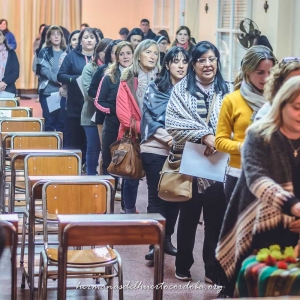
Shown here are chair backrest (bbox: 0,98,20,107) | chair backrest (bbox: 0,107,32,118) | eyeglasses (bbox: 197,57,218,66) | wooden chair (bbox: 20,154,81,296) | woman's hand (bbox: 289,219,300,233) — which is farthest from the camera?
chair backrest (bbox: 0,98,20,107)

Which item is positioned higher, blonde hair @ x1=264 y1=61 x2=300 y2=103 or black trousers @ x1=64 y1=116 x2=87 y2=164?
blonde hair @ x1=264 y1=61 x2=300 y2=103

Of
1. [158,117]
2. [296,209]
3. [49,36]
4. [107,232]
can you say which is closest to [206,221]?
[158,117]

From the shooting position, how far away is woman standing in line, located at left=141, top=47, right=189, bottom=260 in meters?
5.69

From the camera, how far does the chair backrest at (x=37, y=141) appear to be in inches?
260

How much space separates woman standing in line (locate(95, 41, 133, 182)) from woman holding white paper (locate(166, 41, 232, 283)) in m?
2.05

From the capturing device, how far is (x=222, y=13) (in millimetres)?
10289

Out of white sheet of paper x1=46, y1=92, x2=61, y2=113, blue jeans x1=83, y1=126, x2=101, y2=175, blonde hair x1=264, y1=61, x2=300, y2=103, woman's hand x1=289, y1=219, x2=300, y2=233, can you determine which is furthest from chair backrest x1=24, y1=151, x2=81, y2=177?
white sheet of paper x1=46, y1=92, x2=61, y2=113

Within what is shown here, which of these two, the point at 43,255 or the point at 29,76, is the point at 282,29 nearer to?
the point at 43,255

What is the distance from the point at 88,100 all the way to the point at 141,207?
1.29 m

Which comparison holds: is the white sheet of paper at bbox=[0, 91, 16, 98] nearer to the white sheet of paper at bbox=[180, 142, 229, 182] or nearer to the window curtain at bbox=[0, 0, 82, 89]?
the white sheet of paper at bbox=[180, 142, 229, 182]

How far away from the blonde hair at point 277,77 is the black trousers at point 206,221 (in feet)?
4.61

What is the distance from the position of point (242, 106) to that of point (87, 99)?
3.99 m

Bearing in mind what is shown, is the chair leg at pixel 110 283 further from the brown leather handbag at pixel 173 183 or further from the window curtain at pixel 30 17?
the window curtain at pixel 30 17

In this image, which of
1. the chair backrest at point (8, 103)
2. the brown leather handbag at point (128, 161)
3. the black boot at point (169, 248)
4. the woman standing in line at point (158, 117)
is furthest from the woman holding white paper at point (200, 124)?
the chair backrest at point (8, 103)
